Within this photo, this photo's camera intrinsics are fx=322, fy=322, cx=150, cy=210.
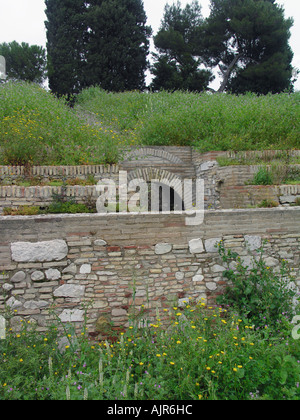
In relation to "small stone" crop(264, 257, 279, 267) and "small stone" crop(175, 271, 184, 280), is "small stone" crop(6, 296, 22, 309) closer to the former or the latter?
"small stone" crop(175, 271, 184, 280)

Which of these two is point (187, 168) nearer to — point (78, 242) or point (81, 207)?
point (81, 207)

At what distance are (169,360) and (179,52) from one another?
1862 cm

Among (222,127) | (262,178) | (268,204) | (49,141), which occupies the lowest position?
(268,204)

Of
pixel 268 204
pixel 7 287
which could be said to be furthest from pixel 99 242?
pixel 268 204

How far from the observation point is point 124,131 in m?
9.21

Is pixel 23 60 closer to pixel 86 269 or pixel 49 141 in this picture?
pixel 49 141

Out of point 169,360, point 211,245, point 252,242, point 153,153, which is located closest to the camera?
point 169,360

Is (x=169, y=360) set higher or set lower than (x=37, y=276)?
lower

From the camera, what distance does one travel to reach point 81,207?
572 centimetres

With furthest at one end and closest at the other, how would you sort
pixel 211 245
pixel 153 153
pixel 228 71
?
pixel 228 71
pixel 153 153
pixel 211 245

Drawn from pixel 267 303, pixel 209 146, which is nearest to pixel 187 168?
pixel 209 146

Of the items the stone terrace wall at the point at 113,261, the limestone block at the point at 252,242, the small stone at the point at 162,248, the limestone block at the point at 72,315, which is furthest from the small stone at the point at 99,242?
the limestone block at the point at 252,242

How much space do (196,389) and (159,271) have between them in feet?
4.43

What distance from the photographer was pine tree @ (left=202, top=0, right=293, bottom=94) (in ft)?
55.4
